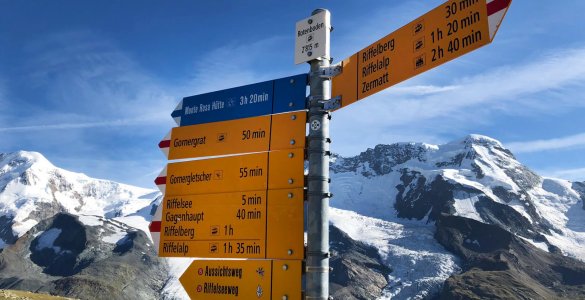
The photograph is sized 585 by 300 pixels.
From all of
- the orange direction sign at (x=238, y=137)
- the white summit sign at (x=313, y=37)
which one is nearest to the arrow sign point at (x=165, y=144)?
the orange direction sign at (x=238, y=137)

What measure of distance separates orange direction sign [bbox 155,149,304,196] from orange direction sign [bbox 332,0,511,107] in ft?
4.73

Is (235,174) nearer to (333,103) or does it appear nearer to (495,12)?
(333,103)

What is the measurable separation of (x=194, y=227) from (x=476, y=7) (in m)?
6.26

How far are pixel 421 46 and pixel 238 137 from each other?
3.85 metres

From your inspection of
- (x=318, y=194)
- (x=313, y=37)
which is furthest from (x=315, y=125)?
(x=313, y=37)

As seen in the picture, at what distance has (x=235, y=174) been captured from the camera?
9.63 meters

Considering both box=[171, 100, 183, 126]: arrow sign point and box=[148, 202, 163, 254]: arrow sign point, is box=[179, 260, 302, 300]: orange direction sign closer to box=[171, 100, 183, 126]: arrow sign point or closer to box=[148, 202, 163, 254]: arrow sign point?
box=[148, 202, 163, 254]: arrow sign point

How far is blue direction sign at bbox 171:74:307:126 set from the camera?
9367 millimetres

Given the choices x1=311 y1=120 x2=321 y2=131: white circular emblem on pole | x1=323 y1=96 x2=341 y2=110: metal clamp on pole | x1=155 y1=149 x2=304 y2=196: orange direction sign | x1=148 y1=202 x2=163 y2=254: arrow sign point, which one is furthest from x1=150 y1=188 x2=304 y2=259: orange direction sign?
x1=323 y1=96 x2=341 y2=110: metal clamp on pole

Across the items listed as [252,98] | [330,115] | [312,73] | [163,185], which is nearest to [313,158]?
[330,115]

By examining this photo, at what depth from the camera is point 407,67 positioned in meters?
8.18

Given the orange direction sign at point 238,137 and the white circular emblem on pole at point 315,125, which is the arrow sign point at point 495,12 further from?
the orange direction sign at point 238,137

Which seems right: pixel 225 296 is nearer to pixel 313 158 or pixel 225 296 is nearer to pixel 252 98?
pixel 313 158

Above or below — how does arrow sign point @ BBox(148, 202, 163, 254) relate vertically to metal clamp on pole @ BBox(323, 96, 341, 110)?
below
